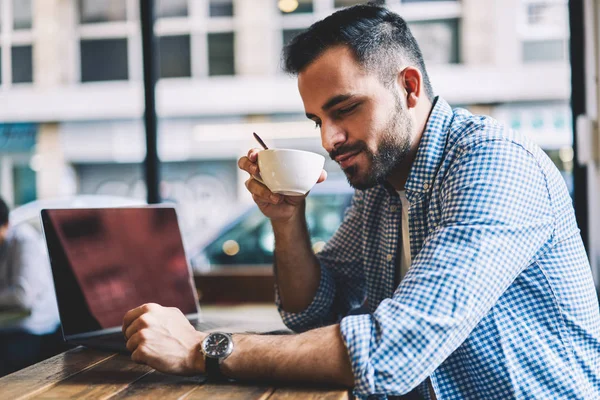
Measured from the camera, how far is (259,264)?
138 inches

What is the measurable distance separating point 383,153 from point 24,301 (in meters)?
2.07

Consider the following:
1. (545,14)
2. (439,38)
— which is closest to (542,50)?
(545,14)

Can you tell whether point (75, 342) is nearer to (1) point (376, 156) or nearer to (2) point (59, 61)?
(1) point (376, 156)

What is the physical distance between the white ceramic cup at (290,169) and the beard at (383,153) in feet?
0.55

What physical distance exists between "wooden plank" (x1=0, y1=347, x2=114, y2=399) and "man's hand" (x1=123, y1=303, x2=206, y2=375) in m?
0.15

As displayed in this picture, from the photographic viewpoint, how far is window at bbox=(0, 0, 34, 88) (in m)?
7.64

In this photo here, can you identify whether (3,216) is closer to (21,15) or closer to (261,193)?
(261,193)

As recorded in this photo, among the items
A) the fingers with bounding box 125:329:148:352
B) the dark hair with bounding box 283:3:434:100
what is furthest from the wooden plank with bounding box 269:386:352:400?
the dark hair with bounding box 283:3:434:100

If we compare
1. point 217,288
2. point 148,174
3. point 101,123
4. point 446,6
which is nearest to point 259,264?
point 217,288

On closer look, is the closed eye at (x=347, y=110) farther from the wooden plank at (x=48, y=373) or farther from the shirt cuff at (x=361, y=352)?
the wooden plank at (x=48, y=373)

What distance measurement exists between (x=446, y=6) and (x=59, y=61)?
206 inches

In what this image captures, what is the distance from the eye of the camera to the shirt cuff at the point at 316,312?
1458 millimetres

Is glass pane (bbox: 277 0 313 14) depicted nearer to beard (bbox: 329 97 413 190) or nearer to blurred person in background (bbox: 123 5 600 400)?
blurred person in background (bbox: 123 5 600 400)

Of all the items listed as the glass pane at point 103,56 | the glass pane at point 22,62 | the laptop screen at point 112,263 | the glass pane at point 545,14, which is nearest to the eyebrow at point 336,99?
the laptop screen at point 112,263
